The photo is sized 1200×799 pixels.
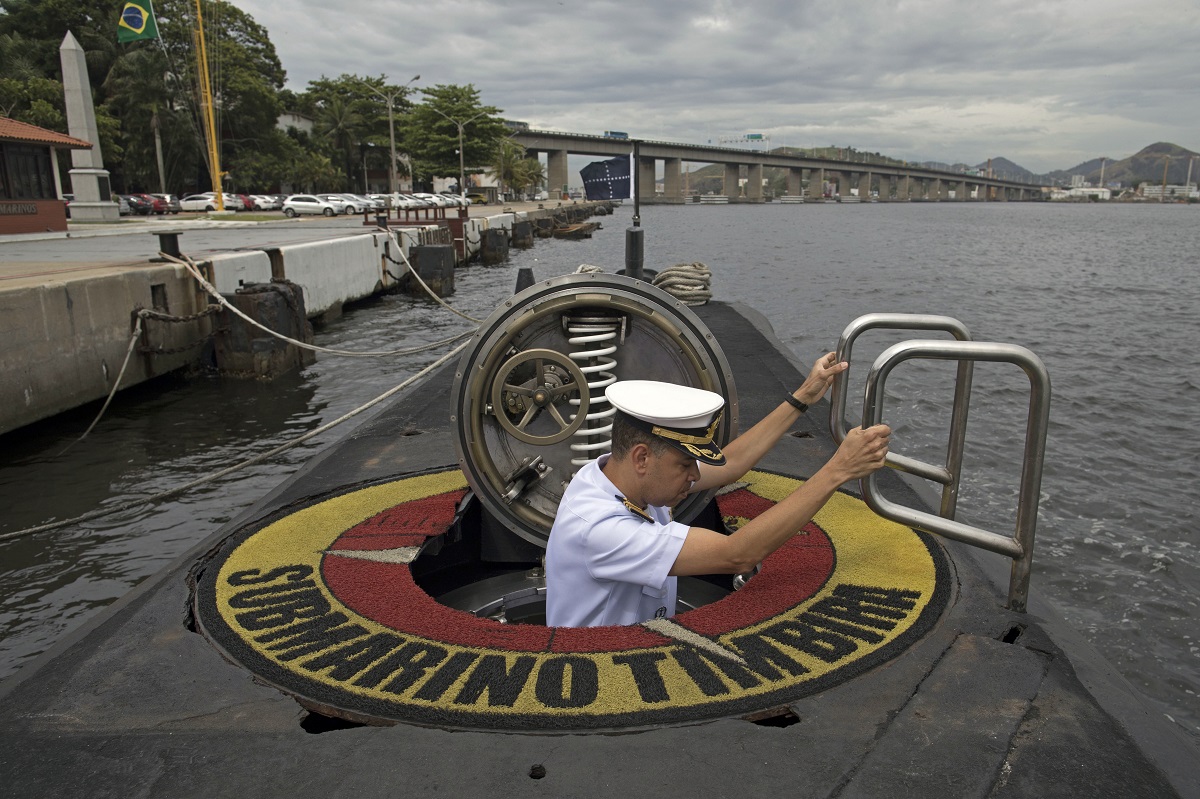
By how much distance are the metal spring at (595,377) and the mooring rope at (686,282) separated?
6.16 metres

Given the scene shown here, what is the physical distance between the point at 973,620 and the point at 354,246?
70.9 feet

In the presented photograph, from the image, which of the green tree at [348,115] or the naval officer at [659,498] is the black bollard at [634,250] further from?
the green tree at [348,115]

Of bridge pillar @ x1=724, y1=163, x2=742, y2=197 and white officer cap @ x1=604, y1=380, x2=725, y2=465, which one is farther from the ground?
bridge pillar @ x1=724, y1=163, x2=742, y2=197

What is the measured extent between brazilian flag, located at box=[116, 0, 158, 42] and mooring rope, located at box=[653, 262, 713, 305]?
34.4 metres

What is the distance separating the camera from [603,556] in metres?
3.57

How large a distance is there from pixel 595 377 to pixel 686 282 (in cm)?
657

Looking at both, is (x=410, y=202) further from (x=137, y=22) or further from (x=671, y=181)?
(x=671, y=181)

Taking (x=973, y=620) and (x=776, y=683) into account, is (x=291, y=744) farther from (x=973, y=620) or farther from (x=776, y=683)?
(x=973, y=620)

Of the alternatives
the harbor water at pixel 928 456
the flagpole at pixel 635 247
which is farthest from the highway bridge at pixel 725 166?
the flagpole at pixel 635 247

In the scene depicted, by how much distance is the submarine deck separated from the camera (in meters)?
2.90

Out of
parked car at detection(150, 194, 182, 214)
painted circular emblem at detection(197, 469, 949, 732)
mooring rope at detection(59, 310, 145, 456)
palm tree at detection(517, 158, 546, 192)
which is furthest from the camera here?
palm tree at detection(517, 158, 546, 192)

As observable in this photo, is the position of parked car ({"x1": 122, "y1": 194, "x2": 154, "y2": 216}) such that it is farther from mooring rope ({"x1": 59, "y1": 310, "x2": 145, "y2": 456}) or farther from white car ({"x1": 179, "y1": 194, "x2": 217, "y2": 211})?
mooring rope ({"x1": 59, "y1": 310, "x2": 145, "y2": 456})

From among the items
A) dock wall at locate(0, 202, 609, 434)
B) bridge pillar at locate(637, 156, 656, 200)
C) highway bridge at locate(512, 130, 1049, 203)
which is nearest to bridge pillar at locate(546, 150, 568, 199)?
highway bridge at locate(512, 130, 1049, 203)

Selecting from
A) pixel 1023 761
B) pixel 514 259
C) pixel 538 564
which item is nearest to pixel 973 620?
pixel 1023 761
